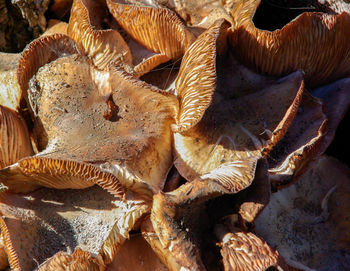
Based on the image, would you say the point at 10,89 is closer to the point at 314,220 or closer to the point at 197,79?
the point at 197,79

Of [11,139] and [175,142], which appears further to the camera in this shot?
[175,142]

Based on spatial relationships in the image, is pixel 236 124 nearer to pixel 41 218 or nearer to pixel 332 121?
pixel 332 121

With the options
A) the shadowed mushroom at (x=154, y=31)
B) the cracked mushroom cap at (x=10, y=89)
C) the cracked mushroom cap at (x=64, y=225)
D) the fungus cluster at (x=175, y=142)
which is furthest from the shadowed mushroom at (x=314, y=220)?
the cracked mushroom cap at (x=10, y=89)

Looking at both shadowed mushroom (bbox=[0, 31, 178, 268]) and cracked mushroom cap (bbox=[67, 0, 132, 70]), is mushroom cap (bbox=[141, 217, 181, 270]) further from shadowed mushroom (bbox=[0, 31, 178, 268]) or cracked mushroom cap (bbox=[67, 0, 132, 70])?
cracked mushroom cap (bbox=[67, 0, 132, 70])

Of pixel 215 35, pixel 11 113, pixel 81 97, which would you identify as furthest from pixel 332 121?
pixel 11 113

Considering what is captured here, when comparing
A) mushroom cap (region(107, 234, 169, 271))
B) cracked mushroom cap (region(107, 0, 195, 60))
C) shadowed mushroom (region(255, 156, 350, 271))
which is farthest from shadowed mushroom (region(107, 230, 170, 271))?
cracked mushroom cap (region(107, 0, 195, 60))

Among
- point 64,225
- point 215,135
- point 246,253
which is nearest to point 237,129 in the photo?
point 215,135

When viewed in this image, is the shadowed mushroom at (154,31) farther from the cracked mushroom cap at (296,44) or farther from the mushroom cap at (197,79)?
the cracked mushroom cap at (296,44)
